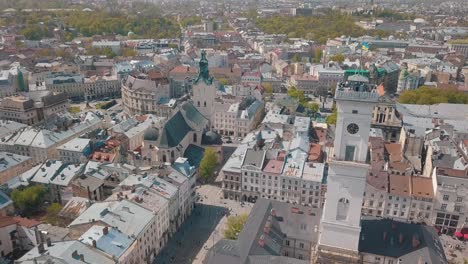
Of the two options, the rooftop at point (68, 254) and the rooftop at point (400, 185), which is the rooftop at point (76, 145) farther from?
the rooftop at point (400, 185)

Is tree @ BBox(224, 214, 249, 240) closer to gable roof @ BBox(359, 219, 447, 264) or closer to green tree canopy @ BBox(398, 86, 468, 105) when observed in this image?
gable roof @ BBox(359, 219, 447, 264)

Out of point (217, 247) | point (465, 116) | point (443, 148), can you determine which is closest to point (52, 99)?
point (217, 247)

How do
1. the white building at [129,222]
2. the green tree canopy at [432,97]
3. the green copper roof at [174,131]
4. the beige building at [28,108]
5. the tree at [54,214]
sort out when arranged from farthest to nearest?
the green tree canopy at [432,97] < the beige building at [28,108] < the green copper roof at [174,131] < the tree at [54,214] < the white building at [129,222]

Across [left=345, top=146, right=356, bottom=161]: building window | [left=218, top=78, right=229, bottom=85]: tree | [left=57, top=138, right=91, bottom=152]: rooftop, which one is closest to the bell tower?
[left=57, top=138, right=91, bottom=152]: rooftop

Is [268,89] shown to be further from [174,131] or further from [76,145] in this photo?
[76,145]

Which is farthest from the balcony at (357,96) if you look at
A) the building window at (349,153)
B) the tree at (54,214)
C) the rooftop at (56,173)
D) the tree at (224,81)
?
the tree at (224,81)

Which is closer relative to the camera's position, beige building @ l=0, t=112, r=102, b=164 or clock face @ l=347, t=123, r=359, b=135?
clock face @ l=347, t=123, r=359, b=135

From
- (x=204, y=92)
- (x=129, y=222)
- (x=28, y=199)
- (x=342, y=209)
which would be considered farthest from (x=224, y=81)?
(x=342, y=209)
